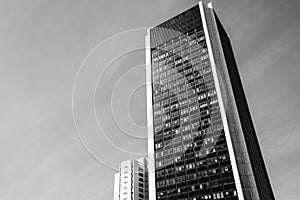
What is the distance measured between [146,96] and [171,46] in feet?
80.3

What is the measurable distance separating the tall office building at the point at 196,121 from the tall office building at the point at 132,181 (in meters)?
11.5

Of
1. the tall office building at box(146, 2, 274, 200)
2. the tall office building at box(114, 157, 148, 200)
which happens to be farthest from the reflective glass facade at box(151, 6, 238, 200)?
the tall office building at box(114, 157, 148, 200)

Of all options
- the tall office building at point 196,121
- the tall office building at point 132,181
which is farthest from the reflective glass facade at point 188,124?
the tall office building at point 132,181

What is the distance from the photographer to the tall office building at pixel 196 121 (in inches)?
2680

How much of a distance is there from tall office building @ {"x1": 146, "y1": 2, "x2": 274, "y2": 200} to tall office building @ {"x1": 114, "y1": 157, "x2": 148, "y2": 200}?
1151 centimetres

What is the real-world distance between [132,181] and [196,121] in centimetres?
3453

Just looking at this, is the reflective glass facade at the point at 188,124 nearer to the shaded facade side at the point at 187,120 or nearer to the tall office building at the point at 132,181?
the shaded facade side at the point at 187,120

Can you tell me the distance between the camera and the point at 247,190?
63.5 meters

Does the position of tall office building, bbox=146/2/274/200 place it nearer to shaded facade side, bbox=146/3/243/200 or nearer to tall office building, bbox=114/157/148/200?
shaded facade side, bbox=146/3/243/200

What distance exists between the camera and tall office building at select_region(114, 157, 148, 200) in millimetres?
91250

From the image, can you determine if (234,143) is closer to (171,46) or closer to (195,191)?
(195,191)

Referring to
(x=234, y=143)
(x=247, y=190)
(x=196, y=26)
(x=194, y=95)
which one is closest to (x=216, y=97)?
(x=194, y=95)

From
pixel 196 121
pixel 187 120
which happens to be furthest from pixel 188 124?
pixel 196 121

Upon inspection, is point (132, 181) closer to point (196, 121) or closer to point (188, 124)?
point (188, 124)
